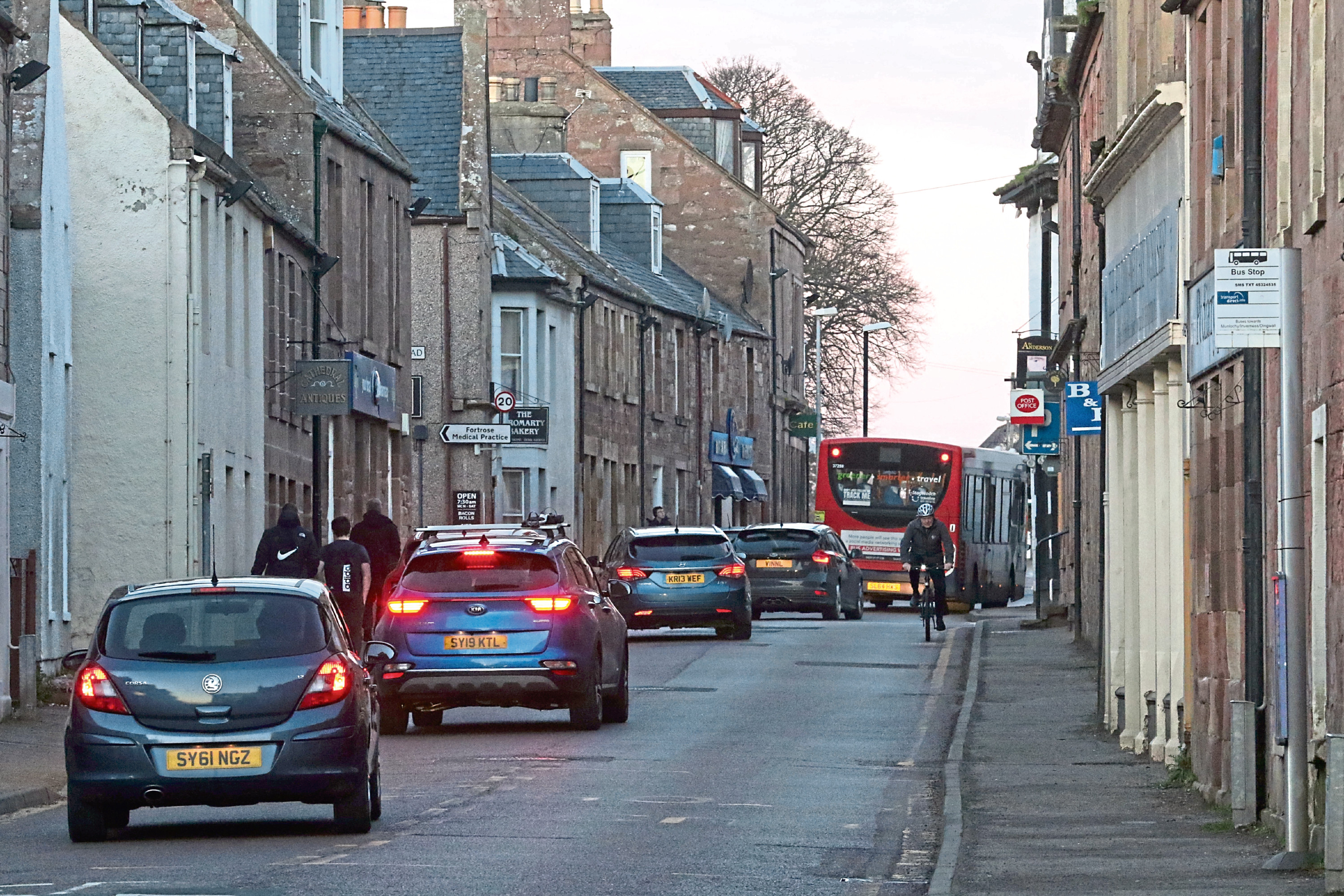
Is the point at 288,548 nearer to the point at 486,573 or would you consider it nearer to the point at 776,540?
the point at 486,573

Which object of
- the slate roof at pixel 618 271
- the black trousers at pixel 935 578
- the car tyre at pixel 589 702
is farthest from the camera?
the slate roof at pixel 618 271

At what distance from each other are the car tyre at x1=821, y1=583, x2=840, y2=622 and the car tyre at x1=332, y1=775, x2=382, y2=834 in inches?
1135

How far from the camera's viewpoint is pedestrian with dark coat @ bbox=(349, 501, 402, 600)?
30984 millimetres

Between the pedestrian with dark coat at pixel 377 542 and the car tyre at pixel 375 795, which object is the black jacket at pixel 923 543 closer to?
the pedestrian with dark coat at pixel 377 542

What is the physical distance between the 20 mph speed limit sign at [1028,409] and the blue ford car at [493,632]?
53.9ft

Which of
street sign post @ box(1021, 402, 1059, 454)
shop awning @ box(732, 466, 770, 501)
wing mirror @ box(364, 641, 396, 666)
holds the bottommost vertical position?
wing mirror @ box(364, 641, 396, 666)

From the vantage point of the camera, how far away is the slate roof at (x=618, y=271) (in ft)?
203

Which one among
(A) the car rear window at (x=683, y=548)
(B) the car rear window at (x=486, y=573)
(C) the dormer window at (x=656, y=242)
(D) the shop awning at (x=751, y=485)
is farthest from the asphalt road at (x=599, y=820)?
(D) the shop awning at (x=751, y=485)

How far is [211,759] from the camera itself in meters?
14.3

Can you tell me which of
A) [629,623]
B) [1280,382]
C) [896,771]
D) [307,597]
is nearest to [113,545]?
[629,623]

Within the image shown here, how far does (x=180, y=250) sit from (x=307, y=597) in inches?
737

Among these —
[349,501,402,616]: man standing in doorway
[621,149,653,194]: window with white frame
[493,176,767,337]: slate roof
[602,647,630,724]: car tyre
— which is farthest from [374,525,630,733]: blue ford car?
[621,149,653,194]: window with white frame

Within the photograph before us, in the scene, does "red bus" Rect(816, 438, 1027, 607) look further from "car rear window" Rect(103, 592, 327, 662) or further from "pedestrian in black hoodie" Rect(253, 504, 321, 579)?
"car rear window" Rect(103, 592, 327, 662)

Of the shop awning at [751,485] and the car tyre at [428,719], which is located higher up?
the shop awning at [751,485]
